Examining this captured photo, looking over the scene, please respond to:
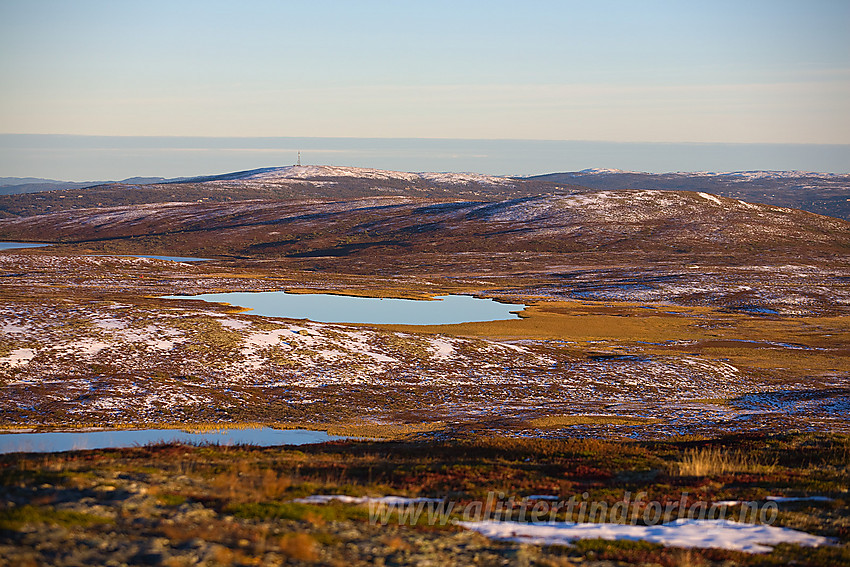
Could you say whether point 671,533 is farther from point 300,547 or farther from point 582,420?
point 582,420

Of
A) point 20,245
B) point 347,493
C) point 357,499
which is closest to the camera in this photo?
point 357,499

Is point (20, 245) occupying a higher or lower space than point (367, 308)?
lower

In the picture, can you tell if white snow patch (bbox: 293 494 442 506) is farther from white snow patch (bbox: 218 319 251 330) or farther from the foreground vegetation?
white snow patch (bbox: 218 319 251 330)

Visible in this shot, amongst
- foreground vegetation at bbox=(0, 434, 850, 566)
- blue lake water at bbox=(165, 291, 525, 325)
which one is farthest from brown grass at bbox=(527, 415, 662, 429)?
blue lake water at bbox=(165, 291, 525, 325)

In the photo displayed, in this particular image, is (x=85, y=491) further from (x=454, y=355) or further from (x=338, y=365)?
(x=454, y=355)

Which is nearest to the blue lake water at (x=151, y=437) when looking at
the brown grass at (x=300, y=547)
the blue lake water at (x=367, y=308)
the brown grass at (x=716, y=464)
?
the brown grass at (x=716, y=464)

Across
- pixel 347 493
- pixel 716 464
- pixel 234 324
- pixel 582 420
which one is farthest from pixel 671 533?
pixel 234 324

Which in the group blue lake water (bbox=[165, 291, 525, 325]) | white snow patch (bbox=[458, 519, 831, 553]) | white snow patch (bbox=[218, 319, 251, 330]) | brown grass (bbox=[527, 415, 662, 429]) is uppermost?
white snow patch (bbox=[458, 519, 831, 553])

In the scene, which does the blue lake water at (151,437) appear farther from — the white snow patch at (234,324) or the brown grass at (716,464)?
the white snow patch at (234,324)
